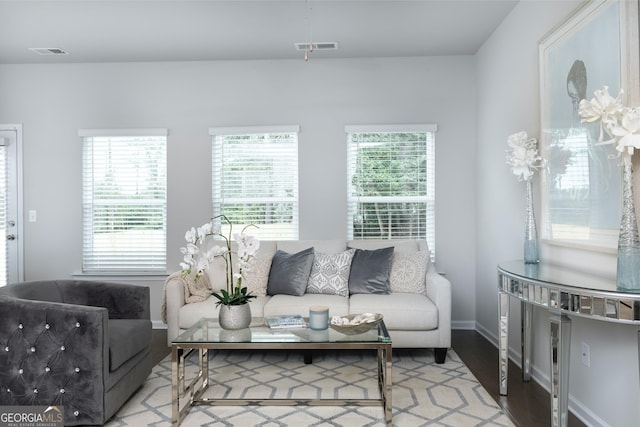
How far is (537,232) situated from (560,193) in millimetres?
366

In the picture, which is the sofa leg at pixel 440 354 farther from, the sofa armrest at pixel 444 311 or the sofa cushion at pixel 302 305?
the sofa cushion at pixel 302 305

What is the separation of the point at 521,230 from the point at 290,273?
6.29ft

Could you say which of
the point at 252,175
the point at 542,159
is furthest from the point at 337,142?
the point at 542,159

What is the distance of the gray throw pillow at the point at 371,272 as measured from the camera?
3.66 meters

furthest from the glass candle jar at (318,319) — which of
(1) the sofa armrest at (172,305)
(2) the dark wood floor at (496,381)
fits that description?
(1) the sofa armrest at (172,305)

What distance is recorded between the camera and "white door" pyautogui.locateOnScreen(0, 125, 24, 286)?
4617mm

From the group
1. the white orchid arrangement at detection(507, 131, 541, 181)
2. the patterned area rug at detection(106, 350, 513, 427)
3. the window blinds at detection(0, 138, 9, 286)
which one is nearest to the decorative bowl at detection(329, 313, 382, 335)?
the patterned area rug at detection(106, 350, 513, 427)

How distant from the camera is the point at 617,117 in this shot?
5.93 ft

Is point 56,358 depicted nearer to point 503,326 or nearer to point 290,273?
point 290,273

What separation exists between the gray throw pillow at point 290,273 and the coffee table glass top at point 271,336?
921 mm

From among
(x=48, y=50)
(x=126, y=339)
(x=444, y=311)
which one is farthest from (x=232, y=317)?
(x=48, y=50)

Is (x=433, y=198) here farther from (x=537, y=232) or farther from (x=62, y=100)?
(x=62, y=100)

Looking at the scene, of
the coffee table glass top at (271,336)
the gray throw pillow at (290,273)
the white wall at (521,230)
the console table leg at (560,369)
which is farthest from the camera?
the gray throw pillow at (290,273)
